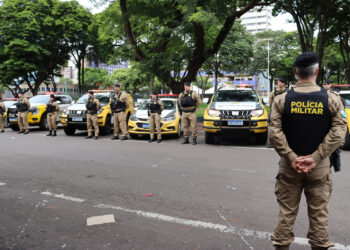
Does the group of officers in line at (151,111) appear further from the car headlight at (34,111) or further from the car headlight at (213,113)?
the car headlight at (34,111)

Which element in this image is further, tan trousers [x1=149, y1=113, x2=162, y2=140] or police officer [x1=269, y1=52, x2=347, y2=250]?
tan trousers [x1=149, y1=113, x2=162, y2=140]

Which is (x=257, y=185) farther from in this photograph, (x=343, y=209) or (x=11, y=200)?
(x=11, y=200)

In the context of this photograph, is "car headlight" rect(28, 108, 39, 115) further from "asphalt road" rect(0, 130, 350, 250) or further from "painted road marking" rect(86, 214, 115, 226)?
"painted road marking" rect(86, 214, 115, 226)

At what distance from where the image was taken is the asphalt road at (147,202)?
3.37 meters

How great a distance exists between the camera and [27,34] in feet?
91.6

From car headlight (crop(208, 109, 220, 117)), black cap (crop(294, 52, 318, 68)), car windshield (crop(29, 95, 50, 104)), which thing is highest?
black cap (crop(294, 52, 318, 68))

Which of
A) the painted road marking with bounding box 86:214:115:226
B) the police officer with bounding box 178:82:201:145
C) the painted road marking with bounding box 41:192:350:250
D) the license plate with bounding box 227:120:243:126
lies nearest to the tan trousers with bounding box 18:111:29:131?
the police officer with bounding box 178:82:201:145

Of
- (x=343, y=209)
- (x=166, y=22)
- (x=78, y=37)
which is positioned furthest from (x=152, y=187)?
(x=78, y=37)

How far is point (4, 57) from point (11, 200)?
28.9 m

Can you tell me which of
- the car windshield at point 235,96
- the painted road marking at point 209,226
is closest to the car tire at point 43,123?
the car windshield at point 235,96

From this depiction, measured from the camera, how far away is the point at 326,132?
267cm

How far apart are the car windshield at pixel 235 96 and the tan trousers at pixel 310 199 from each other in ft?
25.1

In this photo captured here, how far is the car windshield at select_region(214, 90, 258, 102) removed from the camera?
10.3 meters

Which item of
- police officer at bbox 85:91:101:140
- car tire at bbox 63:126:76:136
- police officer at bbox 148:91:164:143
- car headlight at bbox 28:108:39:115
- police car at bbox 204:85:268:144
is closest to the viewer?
police car at bbox 204:85:268:144
